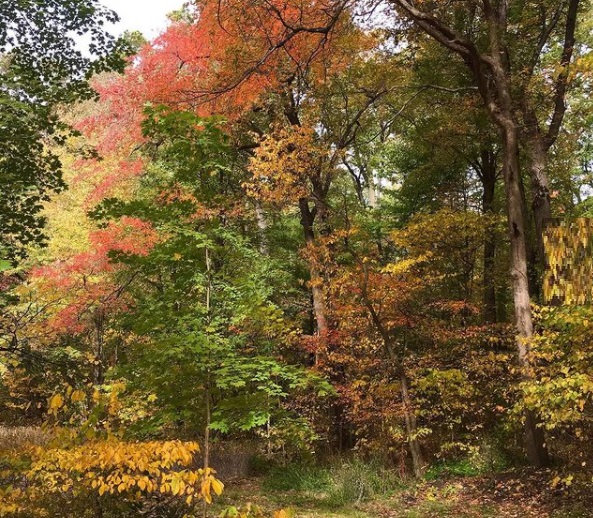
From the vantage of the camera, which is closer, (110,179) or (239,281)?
(239,281)

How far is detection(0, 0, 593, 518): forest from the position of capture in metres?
5.75

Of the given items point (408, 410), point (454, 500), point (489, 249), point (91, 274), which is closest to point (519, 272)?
point (408, 410)

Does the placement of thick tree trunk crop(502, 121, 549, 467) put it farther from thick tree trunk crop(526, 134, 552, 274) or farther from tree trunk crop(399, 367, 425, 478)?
tree trunk crop(399, 367, 425, 478)

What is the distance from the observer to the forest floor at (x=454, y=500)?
691 centimetres

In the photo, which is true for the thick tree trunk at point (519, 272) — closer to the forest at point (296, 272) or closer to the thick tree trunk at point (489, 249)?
the forest at point (296, 272)

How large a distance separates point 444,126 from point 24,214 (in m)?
10.3

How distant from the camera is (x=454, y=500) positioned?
26.7 feet

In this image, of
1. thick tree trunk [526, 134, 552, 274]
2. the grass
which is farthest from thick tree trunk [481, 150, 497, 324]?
the grass

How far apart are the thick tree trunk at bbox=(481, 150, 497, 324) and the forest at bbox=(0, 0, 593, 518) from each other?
0.10 metres

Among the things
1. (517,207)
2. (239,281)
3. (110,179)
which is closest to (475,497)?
(517,207)

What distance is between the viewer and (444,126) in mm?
12641

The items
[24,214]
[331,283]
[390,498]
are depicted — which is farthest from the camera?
[331,283]

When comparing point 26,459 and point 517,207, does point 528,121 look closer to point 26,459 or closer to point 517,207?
point 517,207

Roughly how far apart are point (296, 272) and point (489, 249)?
603 cm
